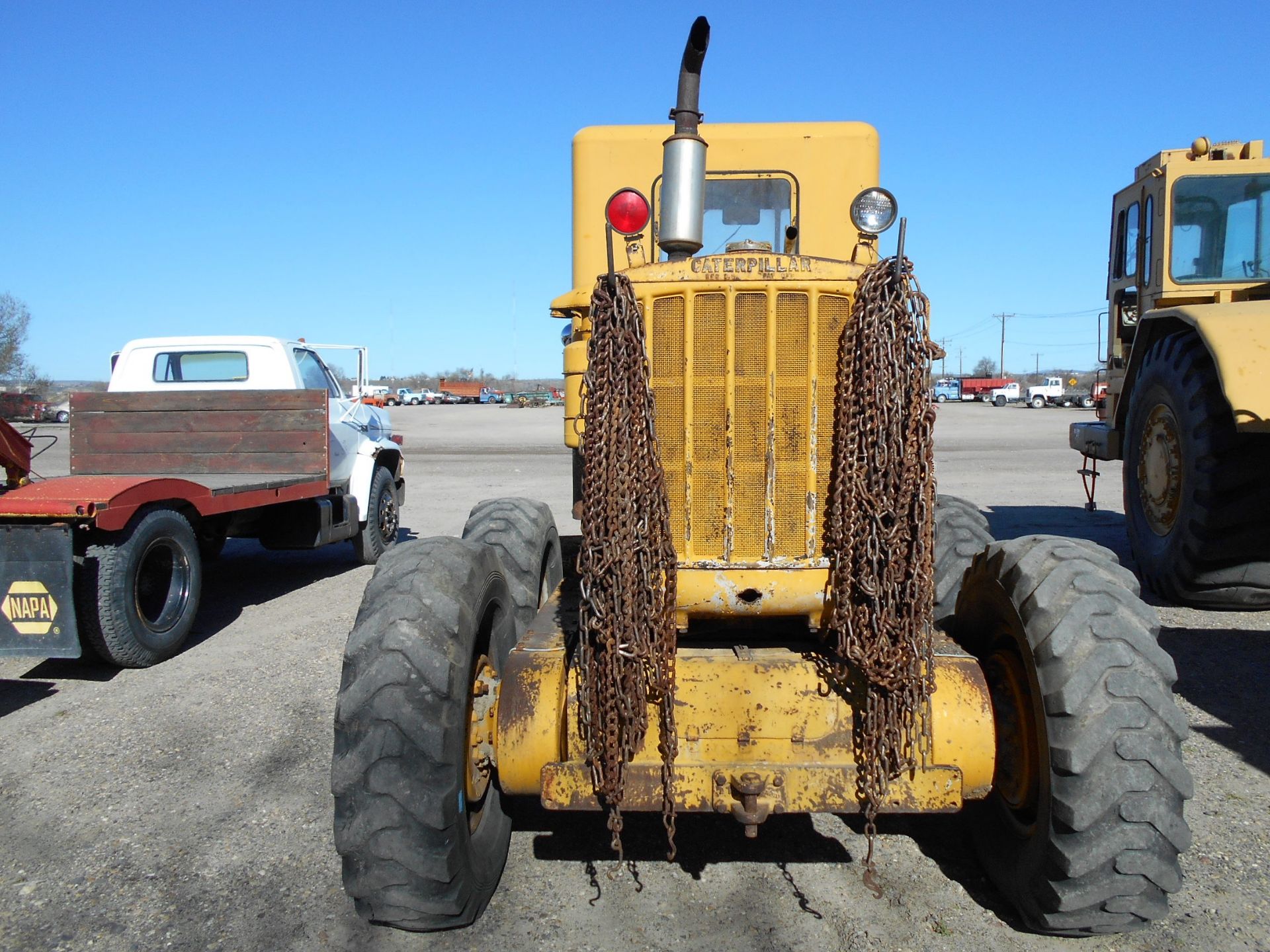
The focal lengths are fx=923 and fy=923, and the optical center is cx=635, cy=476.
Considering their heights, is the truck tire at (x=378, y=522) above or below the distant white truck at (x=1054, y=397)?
below

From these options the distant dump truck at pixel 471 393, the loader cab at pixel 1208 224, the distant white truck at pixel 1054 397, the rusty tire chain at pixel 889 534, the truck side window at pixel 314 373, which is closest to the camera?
the rusty tire chain at pixel 889 534

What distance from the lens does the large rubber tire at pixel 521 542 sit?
16.4ft

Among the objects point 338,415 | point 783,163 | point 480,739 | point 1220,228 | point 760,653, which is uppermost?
point 1220,228

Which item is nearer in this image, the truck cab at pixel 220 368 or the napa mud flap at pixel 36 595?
the napa mud flap at pixel 36 595

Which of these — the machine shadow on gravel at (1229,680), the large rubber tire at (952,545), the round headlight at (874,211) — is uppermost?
the round headlight at (874,211)

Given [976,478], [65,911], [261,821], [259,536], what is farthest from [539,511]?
[976,478]

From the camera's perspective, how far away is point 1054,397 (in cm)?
5828

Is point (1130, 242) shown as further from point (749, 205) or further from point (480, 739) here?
point (480, 739)

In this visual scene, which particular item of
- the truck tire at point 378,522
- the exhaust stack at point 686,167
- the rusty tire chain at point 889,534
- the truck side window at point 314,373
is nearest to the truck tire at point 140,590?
the truck tire at point 378,522

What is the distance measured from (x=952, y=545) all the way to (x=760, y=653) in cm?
198

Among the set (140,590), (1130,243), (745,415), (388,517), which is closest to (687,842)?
(745,415)

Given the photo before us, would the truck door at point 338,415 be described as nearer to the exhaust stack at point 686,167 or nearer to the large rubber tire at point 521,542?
the large rubber tire at point 521,542

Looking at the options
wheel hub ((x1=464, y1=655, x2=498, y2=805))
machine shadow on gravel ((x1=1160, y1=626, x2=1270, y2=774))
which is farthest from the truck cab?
machine shadow on gravel ((x1=1160, y1=626, x2=1270, y2=774))

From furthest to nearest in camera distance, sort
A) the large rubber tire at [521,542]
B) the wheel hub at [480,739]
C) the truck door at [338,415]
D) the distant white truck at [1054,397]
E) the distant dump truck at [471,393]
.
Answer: the distant dump truck at [471,393] → the distant white truck at [1054,397] → the truck door at [338,415] → the large rubber tire at [521,542] → the wheel hub at [480,739]
